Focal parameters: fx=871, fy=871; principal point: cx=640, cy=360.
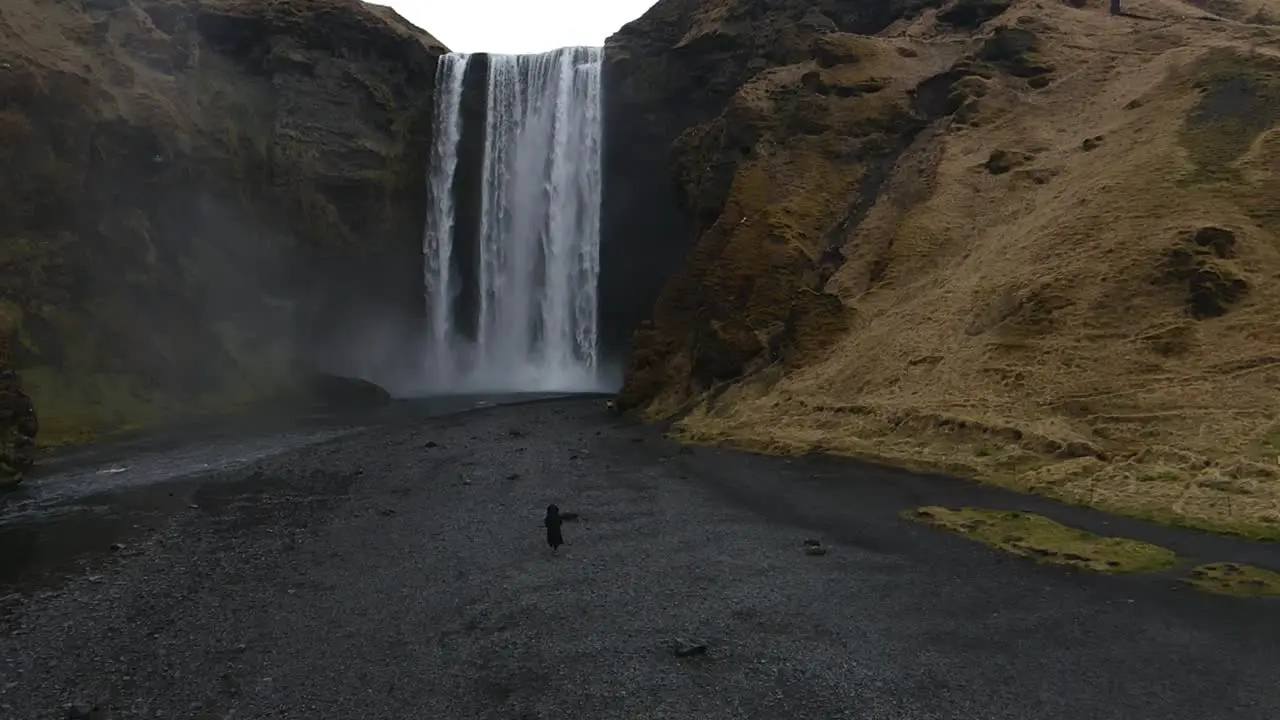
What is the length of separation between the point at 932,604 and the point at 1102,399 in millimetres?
11972

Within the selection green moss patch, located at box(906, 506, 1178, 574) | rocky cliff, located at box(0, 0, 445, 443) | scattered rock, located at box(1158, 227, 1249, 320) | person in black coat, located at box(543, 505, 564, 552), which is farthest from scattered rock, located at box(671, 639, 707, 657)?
rocky cliff, located at box(0, 0, 445, 443)

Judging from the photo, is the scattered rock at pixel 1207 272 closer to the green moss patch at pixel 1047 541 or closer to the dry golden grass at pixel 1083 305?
the dry golden grass at pixel 1083 305

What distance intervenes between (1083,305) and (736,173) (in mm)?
20843

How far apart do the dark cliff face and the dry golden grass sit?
2132 mm

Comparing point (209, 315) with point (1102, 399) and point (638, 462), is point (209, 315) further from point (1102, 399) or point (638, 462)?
point (1102, 399)

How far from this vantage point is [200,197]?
58.0 m

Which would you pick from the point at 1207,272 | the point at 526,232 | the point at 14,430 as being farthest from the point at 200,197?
the point at 1207,272

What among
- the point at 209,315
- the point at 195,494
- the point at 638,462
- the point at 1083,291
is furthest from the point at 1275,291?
the point at 209,315

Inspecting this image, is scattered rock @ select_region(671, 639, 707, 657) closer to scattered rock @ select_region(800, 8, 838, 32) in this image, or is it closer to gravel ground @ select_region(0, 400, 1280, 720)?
gravel ground @ select_region(0, 400, 1280, 720)

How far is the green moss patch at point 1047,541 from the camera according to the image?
1569 centimetres

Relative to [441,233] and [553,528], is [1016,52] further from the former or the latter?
[441,233]

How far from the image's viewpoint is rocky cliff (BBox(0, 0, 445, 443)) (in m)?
45.5

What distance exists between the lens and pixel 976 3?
179 feet

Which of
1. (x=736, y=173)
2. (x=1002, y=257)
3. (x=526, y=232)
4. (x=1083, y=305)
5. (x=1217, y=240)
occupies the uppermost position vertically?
(x=736, y=173)
